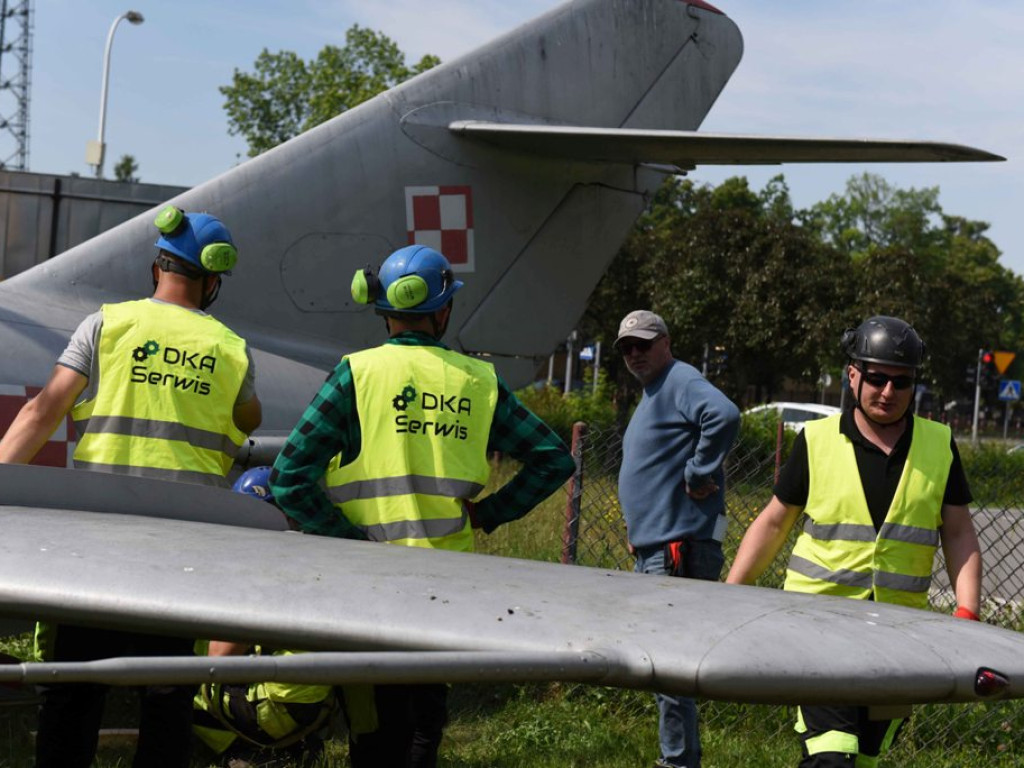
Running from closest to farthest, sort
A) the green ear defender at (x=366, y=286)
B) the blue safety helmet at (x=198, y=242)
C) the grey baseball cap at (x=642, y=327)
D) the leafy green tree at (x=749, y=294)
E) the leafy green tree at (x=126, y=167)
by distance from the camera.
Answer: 1. the green ear defender at (x=366, y=286)
2. the blue safety helmet at (x=198, y=242)
3. the grey baseball cap at (x=642, y=327)
4. the leafy green tree at (x=749, y=294)
5. the leafy green tree at (x=126, y=167)

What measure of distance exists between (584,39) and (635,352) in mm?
2577

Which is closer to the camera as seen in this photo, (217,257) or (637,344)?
(217,257)

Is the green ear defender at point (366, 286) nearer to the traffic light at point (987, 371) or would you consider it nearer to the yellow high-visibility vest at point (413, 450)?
the yellow high-visibility vest at point (413, 450)

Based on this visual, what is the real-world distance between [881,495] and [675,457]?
5.34ft

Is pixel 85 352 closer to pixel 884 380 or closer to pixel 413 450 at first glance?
pixel 413 450

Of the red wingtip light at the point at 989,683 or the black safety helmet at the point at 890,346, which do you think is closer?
Result: the red wingtip light at the point at 989,683

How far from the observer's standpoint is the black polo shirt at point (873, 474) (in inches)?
153

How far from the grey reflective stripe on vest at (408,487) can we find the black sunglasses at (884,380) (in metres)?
1.23

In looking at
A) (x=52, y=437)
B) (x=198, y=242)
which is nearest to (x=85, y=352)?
(x=198, y=242)

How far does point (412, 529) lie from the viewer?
3607mm

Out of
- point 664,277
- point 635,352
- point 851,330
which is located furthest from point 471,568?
point 664,277

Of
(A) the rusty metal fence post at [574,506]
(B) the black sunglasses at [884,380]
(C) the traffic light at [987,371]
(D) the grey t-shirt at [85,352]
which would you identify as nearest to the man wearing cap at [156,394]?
(D) the grey t-shirt at [85,352]

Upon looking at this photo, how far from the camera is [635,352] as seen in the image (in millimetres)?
5543

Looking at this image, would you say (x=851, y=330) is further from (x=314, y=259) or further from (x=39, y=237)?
(x=39, y=237)
